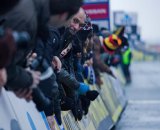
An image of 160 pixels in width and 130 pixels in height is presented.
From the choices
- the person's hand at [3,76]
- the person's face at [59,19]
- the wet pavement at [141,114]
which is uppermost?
the person's face at [59,19]

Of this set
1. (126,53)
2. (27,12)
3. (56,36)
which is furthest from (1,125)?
(126,53)

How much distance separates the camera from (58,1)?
12.8 feet

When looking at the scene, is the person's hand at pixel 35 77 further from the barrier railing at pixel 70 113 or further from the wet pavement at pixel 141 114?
the wet pavement at pixel 141 114

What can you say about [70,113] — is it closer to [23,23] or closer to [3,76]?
[23,23]

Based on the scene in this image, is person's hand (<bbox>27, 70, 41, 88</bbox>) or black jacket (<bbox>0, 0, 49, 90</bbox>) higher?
black jacket (<bbox>0, 0, 49, 90</bbox>)

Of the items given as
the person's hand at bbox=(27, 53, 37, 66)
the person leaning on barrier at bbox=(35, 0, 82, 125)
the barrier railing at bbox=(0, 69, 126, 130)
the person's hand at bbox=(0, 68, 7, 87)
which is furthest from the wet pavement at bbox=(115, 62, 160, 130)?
the person's hand at bbox=(0, 68, 7, 87)

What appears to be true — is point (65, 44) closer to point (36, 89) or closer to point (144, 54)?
point (36, 89)

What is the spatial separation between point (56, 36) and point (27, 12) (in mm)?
2196

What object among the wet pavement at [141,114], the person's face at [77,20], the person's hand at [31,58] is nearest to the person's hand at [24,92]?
the person's hand at [31,58]

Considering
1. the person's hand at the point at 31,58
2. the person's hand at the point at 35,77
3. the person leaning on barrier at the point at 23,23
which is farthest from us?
the person's hand at the point at 31,58

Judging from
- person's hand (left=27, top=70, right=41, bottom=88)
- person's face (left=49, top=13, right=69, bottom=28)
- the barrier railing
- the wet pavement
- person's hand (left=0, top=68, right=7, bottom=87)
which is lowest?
the wet pavement

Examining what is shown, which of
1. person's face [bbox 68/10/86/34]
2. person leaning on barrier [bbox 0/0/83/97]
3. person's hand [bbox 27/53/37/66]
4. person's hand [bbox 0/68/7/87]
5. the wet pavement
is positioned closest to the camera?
person's hand [bbox 0/68/7/87]

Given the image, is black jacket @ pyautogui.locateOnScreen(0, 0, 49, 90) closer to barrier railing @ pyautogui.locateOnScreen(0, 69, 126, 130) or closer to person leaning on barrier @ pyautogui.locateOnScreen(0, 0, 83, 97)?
person leaning on barrier @ pyautogui.locateOnScreen(0, 0, 83, 97)

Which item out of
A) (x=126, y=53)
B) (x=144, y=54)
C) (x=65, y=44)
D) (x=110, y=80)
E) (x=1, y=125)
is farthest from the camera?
(x=144, y=54)
